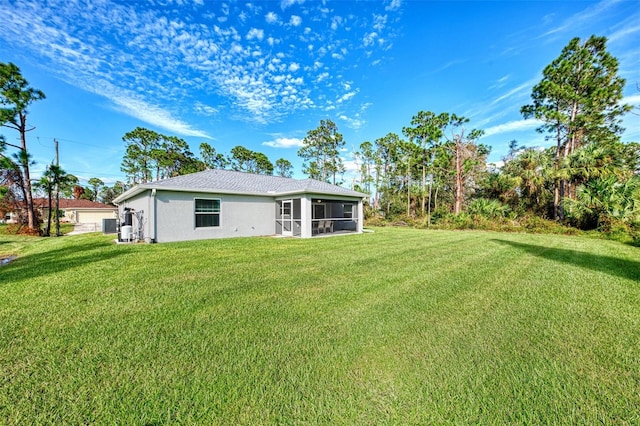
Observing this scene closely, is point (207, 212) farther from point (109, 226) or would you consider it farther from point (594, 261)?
point (594, 261)

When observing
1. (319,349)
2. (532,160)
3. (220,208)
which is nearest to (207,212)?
(220,208)

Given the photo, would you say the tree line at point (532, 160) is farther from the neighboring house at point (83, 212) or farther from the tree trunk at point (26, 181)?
the neighboring house at point (83, 212)

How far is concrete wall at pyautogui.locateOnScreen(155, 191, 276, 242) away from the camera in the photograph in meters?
10.0

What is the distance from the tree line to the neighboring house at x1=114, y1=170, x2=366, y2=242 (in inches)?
351

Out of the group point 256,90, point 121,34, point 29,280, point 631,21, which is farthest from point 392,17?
point 29,280

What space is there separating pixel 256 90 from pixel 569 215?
62.5 ft

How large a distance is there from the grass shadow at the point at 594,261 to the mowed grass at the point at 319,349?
69 cm

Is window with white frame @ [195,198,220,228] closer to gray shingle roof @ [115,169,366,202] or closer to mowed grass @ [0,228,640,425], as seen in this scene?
gray shingle roof @ [115,169,366,202]

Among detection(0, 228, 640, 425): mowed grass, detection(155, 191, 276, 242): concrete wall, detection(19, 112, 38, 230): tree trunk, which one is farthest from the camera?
detection(19, 112, 38, 230): tree trunk

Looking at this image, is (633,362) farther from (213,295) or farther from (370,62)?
(370,62)

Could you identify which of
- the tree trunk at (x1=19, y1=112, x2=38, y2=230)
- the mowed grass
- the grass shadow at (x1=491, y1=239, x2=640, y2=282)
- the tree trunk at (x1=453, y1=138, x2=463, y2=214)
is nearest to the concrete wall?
the mowed grass

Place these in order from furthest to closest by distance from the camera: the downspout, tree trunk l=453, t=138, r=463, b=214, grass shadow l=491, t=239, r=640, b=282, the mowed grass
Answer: tree trunk l=453, t=138, r=463, b=214 < the downspout < grass shadow l=491, t=239, r=640, b=282 < the mowed grass

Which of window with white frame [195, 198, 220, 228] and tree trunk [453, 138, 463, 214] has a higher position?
tree trunk [453, 138, 463, 214]

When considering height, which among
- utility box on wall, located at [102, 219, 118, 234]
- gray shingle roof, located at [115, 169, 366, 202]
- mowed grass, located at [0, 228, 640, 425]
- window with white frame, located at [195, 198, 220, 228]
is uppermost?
gray shingle roof, located at [115, 169, 366, 202]
